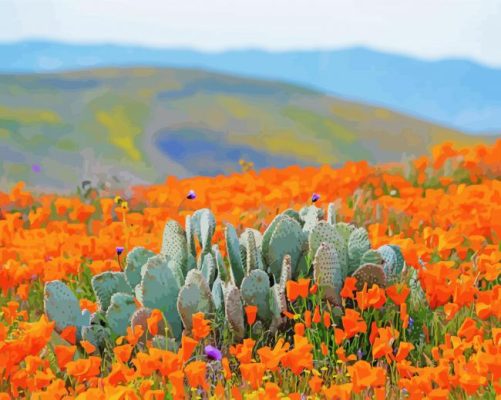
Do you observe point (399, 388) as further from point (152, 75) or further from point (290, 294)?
point (152, 75)

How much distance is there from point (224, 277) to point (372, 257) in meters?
0.73

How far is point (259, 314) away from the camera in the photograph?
4.30 metres

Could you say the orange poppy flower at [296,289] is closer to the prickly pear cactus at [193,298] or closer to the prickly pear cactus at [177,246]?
the prickly pear cactus at [193,298]

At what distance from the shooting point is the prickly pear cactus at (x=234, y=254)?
172 inches

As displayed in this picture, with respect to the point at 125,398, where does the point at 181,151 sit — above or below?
below

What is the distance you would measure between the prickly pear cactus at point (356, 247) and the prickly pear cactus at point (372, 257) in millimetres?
33

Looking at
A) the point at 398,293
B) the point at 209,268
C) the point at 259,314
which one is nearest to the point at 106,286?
the point at 209,268

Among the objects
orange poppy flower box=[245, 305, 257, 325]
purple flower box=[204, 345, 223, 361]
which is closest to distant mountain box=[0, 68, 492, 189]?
orange poppy flower box=[245, 305, 257, 325]

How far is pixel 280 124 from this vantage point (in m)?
61.1

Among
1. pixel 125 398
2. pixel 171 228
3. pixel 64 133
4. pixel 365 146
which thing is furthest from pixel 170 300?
pixel 365 146

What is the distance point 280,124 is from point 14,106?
1680 centimetres

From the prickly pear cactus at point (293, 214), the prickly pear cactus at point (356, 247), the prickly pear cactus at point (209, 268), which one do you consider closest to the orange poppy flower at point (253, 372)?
the prickly pear cactus at point (209, 268)

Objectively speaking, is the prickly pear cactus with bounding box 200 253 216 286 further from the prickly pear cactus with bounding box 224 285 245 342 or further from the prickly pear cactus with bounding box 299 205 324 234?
the prickly pear cactus with bounding box 299 205 324 234

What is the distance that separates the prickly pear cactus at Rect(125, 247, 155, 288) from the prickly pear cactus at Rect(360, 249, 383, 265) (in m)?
1.04
